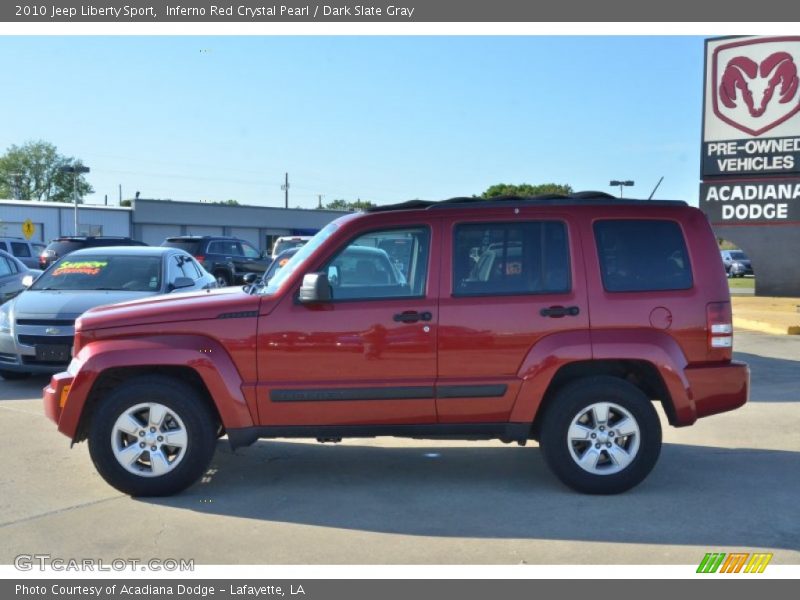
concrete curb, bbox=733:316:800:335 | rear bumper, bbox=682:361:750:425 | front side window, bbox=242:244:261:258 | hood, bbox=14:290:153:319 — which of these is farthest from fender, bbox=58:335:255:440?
front side window, bbox=242:244:261:258

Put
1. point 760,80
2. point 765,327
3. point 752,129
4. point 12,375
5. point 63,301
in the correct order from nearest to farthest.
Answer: point 63,301 < point 12,375 < point 765,327 < point 760,80 < point 752,129

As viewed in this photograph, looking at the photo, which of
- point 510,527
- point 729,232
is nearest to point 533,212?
point 510,527

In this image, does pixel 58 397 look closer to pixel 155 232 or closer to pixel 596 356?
pixel 596 356

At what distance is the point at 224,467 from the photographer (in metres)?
6.49

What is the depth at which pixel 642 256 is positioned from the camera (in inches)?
231

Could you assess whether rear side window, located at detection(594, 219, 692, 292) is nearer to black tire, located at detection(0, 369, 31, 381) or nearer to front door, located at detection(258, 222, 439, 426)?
front door, located at detection(258, 222, 439, 426)

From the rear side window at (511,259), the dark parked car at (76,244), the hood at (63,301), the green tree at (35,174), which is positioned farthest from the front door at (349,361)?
the green tree at (35,174)

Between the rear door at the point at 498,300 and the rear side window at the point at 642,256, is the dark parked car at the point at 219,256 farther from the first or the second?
the rear side window at the point at 642,256

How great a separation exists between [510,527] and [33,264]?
A: 2201cm

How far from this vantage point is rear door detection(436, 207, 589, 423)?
5.65 m

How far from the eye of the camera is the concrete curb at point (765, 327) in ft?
50.8

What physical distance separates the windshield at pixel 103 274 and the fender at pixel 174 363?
14.9ft

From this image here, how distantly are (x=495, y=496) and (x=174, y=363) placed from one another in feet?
7.78

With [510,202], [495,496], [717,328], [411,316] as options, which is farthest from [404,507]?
[717,328]
